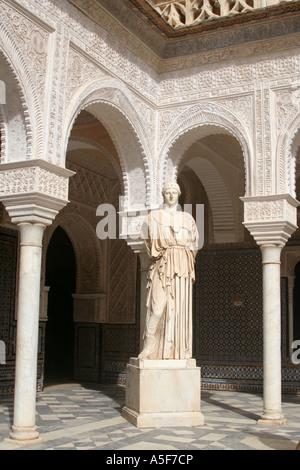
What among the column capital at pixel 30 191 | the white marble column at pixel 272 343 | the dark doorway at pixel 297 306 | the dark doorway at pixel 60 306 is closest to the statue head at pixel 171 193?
the column capital at pixel 30 191

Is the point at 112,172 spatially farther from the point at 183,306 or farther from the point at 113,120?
the point at 183,306

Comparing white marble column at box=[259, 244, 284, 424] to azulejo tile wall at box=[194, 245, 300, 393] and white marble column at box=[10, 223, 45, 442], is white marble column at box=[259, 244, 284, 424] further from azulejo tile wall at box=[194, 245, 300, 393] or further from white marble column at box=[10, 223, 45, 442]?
azulejo tile wall at box=[194, 245, 300, 393]

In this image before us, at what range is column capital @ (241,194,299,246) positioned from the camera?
6.46 meters

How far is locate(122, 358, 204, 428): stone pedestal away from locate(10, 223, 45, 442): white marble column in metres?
1.01

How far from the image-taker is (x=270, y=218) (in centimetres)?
650

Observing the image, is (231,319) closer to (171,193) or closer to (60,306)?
(60,306)

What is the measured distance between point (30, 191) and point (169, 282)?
5.20 feet

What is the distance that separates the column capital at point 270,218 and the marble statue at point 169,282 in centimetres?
95

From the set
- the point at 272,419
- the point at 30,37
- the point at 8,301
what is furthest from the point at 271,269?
the point at 8,301

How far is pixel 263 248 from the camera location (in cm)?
654

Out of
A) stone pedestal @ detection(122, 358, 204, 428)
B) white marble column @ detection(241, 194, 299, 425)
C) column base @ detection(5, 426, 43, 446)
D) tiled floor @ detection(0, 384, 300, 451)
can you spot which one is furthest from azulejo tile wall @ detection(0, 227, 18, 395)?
white marble column @ detection(241, 194, 299, 425)

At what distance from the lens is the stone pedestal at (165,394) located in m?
5.46

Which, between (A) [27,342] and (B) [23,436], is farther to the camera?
(A) [27,342]
